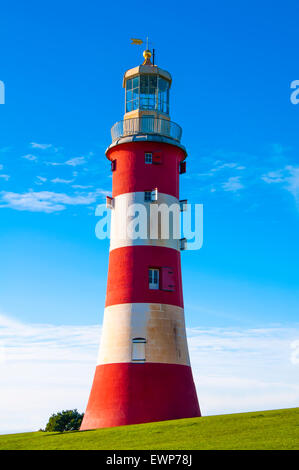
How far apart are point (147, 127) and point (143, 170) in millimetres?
2642

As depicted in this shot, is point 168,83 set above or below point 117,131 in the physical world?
above

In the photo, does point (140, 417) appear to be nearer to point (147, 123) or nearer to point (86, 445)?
point (86, 445)

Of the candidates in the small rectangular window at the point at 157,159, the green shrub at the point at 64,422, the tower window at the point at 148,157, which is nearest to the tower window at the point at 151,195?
the small rectangular window at the point at 157,159

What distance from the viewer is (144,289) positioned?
32.3 meters

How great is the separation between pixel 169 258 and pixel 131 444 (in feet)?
43.8

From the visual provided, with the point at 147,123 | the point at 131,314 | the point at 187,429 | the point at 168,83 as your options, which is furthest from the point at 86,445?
the point at 168,83

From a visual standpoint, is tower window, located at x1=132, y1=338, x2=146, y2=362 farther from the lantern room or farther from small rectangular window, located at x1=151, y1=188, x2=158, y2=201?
the lantern room

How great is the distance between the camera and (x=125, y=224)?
33.4 meters

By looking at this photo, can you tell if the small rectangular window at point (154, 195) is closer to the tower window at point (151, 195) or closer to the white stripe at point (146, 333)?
the tower window at point (151, 195)

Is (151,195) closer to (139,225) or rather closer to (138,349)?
(139,225)

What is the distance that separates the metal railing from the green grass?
643 inches

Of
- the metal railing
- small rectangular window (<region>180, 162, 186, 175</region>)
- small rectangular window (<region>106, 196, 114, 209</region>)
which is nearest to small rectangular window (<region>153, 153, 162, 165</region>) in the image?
the metal railing

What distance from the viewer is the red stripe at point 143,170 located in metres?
33.9

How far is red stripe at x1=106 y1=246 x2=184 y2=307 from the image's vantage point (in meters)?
32.4
